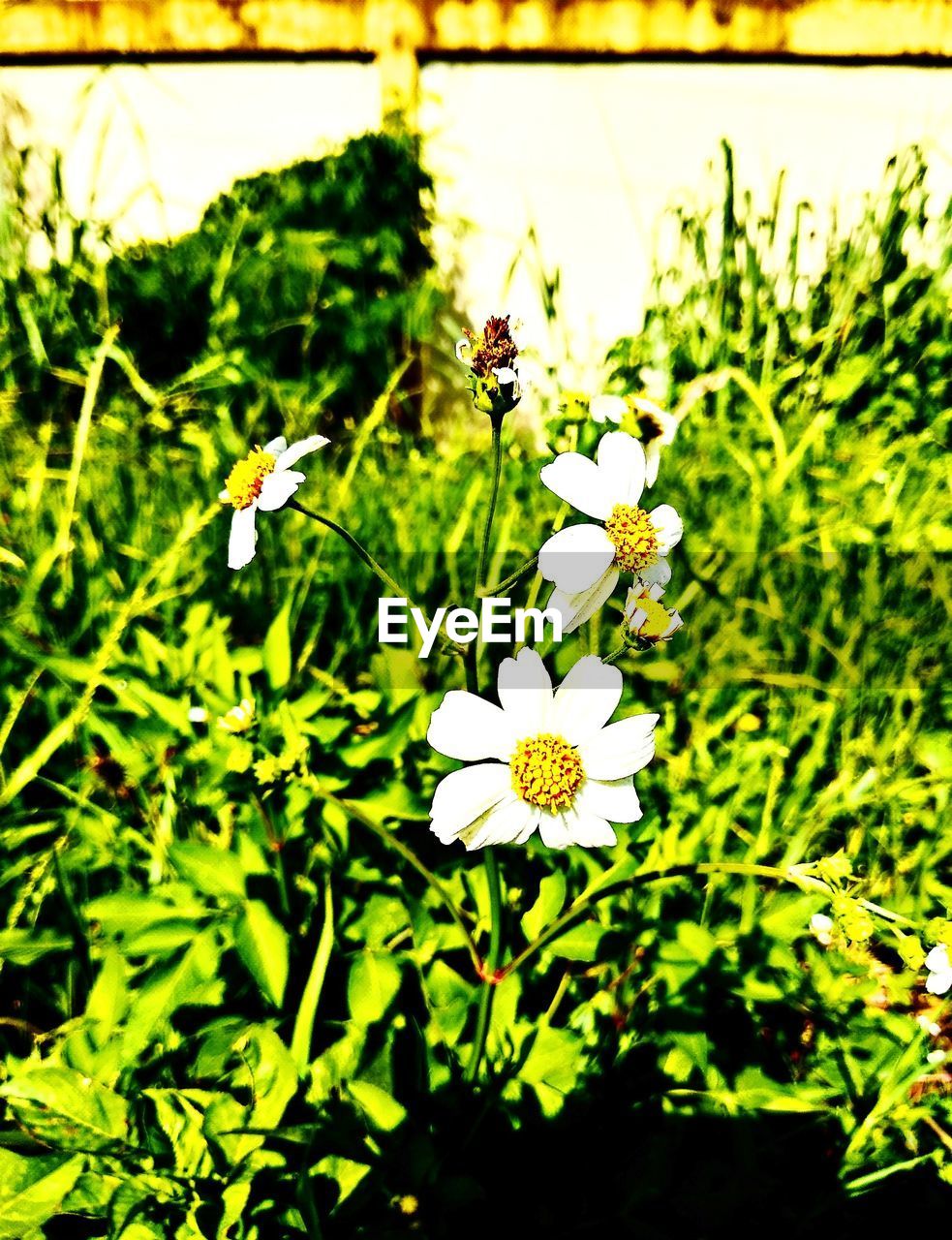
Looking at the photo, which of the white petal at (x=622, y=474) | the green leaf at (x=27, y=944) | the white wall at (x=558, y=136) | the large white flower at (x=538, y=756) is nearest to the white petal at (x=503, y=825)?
the large white flower at (x=538, y=756)

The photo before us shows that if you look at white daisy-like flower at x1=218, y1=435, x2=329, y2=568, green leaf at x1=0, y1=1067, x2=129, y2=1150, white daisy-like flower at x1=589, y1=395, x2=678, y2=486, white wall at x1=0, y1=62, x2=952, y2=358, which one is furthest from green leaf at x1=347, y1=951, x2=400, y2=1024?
white wall at x1=0, y1=62, x2=952, y2=358

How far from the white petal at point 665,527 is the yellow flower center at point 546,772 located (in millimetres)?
187

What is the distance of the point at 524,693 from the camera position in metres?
0.66

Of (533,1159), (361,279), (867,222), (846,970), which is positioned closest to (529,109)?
(361,279)

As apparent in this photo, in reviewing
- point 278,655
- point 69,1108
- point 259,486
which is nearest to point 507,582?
point 259,486

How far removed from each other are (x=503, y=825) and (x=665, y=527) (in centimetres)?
28

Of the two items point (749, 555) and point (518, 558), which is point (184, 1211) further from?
point (749, 555)

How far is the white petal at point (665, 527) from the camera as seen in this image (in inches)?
27.5

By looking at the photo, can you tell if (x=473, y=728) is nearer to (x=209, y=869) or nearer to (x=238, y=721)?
(x=238, y=721)

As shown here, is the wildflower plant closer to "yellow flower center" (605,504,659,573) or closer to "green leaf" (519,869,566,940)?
"yellow flower center" (605,504,659,573)

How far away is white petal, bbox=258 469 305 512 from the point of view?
679 mm

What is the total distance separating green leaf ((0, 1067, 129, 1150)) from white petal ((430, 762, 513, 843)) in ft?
1.50

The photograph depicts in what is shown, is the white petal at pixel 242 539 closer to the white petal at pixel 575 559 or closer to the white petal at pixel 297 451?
the white petal at pixel 297 451

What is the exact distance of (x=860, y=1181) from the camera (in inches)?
33.5
